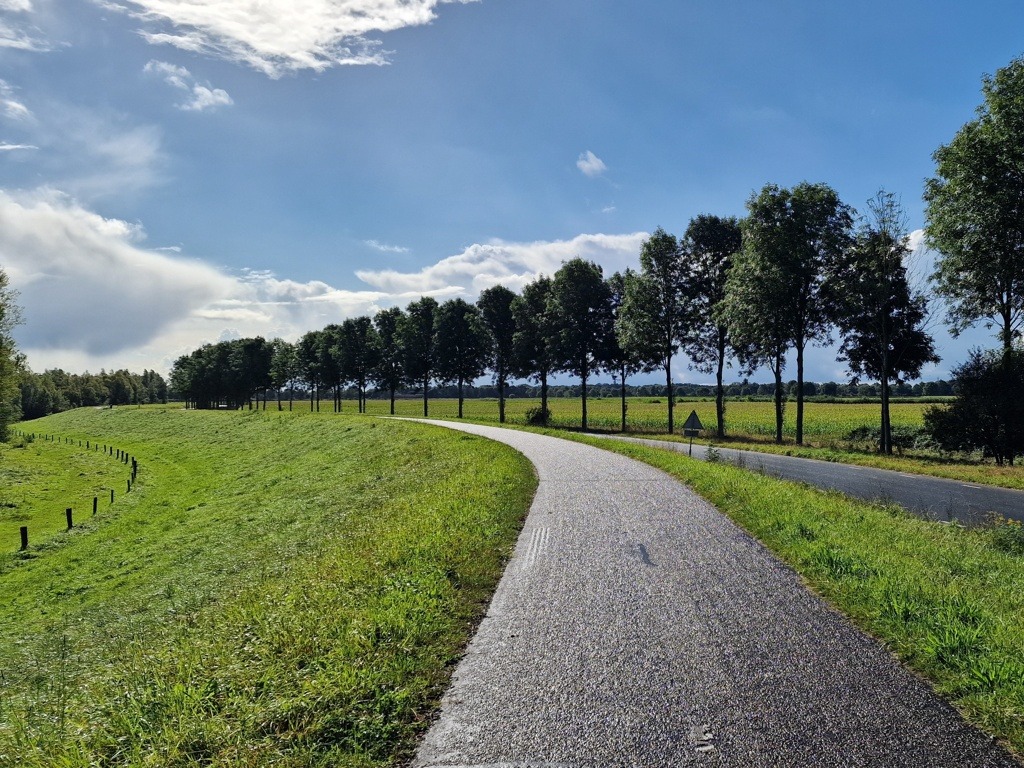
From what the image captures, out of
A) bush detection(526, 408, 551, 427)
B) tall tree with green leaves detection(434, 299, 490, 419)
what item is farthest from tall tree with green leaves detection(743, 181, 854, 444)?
tall tree with green leaves detection(434, 299, 490, 419)

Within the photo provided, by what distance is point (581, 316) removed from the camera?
1966 inches

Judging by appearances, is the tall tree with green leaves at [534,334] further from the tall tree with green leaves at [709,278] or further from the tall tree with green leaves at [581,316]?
the tall tree with green leaves at [709,278]

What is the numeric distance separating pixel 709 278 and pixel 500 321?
21630mm

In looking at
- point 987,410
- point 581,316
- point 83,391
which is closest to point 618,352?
point 581,316

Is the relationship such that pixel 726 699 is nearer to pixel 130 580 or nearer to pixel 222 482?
pixel 130 580

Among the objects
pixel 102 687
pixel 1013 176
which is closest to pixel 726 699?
pixel 102 687

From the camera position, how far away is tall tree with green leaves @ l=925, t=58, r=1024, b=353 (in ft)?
66.9

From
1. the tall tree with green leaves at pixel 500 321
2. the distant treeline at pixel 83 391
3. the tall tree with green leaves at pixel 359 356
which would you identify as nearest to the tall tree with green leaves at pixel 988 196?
the tall tree with green leaves at pixel 500 321

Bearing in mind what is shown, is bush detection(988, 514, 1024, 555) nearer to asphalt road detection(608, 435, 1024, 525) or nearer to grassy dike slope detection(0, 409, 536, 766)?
asphalt road detection(608, 435, 1024, 525)

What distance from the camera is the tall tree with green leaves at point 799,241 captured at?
1244 inches

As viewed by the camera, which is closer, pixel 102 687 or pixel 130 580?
pixel 102 687

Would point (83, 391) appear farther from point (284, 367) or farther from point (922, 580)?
point (922, 580)

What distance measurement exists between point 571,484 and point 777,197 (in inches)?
980

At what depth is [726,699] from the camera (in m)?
4.52
